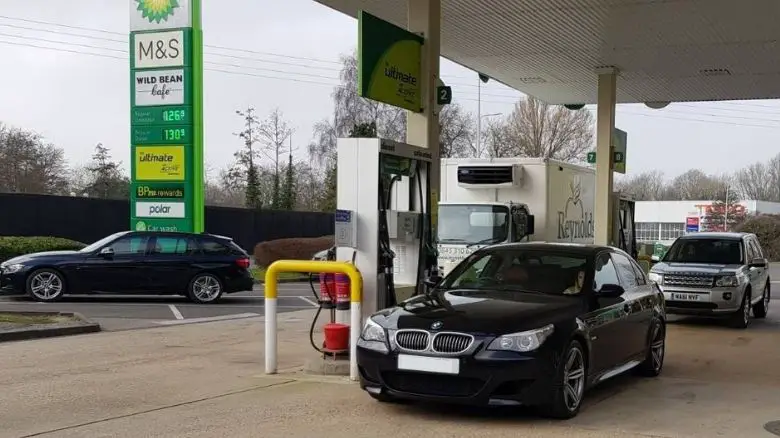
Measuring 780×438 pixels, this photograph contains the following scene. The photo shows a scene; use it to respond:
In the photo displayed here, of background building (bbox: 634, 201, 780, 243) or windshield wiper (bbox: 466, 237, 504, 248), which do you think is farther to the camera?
background building (bbox: 634, 201, 780, 243)

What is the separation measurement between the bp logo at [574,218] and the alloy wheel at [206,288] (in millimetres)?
7280

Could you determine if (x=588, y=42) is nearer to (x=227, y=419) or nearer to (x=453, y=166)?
(x=453, y=166)

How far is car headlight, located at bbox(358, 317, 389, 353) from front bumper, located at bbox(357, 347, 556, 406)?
32 centimetres

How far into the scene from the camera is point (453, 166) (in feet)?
54.2

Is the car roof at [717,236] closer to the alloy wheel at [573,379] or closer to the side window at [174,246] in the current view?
the alloy wheel at [573,379]

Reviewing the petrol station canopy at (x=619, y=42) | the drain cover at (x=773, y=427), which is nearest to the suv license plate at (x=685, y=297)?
the petrol station canopy at (x=619, y=42)

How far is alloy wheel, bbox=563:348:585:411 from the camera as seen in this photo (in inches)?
262

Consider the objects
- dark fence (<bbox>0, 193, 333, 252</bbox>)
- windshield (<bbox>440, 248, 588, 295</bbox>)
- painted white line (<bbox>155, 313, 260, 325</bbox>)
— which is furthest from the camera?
dark fence (<bbox>0, 193, 333, 252</bbox>)

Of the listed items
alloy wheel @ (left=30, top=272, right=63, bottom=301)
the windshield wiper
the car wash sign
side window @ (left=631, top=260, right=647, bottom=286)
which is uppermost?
the car wash sign

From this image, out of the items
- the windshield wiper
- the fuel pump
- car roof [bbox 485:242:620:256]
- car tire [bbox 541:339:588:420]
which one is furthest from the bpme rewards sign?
car tire [bbox 541:339:588:420]

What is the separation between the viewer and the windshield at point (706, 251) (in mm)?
14781

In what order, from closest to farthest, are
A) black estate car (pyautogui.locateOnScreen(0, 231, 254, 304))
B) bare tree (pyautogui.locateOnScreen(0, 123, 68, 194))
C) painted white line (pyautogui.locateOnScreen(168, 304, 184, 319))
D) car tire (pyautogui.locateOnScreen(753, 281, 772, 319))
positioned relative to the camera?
painted white line (pyautogui.locateOnScreen(168, 304, 184, 319)) < black estate car (pyautogui.locateOnScreen(0, 231, 254, 304)) < car tire (pyautogui.locateOnScreen(753, 281, 772, 319)) < bare tree (pyautogui.locateOnScreen(0, 123, 68, 194))

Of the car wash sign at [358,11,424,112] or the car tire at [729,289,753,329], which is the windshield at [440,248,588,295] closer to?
the car wash sign at [358,11,424,112]

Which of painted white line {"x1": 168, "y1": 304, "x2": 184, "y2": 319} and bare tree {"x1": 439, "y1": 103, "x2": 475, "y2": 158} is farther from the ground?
bare tree {"x1": 439, "y1": 103, "x2": 475, "y2": 158}
